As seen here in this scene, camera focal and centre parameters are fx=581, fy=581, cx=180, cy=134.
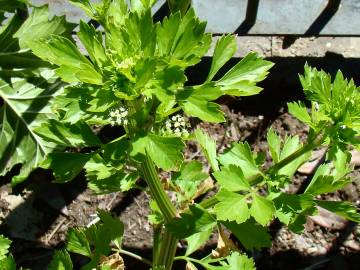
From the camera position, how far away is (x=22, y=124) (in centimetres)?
205

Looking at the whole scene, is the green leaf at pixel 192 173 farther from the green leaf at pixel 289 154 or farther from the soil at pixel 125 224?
the soil at pixel 125 224

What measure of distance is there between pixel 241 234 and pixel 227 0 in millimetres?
1187

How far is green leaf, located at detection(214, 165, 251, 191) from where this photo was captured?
4.25 ft

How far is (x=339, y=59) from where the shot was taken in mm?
2262

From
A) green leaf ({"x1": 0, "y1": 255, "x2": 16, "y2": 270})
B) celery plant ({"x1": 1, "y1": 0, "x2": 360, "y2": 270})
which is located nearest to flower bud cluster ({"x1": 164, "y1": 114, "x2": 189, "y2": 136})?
celery plant ({"x1": 1, "y1": 0, "x2": 360, "y2": 270})

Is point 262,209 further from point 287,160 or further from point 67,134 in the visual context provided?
point 67,134

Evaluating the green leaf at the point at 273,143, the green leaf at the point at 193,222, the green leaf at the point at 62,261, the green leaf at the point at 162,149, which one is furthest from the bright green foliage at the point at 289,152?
the green leaf at the point at 62,261

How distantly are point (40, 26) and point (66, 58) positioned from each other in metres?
0.88

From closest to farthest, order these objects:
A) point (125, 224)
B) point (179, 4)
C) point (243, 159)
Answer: point (179, 4) → point (243, 159) → point (125, 224)

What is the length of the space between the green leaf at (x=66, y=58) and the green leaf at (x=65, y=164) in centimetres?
23

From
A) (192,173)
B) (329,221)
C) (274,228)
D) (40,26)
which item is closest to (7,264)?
(192,173)

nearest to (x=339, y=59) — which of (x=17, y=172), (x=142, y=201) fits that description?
(x=142, y=201)

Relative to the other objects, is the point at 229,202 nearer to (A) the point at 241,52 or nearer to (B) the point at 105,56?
(B) the point at 105,56

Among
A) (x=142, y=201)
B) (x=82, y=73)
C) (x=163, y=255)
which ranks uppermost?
(x=82, y=73)
